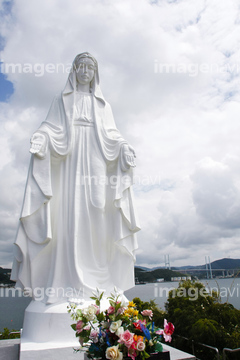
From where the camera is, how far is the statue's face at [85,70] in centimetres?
662

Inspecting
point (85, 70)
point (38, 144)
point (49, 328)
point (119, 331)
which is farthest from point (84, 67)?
point (119, 331)

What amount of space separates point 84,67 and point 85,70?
Result: 7cm

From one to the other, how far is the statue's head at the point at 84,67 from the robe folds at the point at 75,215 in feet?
2.35

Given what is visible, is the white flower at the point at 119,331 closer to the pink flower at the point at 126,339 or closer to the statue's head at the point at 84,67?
the pink flower at the point at 126,339

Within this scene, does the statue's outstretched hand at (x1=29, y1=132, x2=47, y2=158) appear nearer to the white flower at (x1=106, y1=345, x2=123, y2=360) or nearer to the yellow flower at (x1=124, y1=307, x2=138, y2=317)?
the yellow flower at (x1=124, y1=307, x2=138, y2=317)

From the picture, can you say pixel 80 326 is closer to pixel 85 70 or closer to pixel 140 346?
pixel 140 346

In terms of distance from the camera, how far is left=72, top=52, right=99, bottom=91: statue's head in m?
6.62

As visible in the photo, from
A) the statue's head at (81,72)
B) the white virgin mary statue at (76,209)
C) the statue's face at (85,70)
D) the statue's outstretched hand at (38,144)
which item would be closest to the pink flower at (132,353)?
the white virgin mary statue at (76,209)

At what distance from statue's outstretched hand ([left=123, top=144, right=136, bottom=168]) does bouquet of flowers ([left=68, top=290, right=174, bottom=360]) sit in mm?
3374

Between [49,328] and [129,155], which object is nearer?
[49,328]

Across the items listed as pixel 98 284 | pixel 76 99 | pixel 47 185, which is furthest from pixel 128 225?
pixel 76 99

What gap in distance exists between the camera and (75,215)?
5.55 metres

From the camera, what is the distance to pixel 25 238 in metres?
5.41

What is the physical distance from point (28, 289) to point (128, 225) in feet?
7.34
